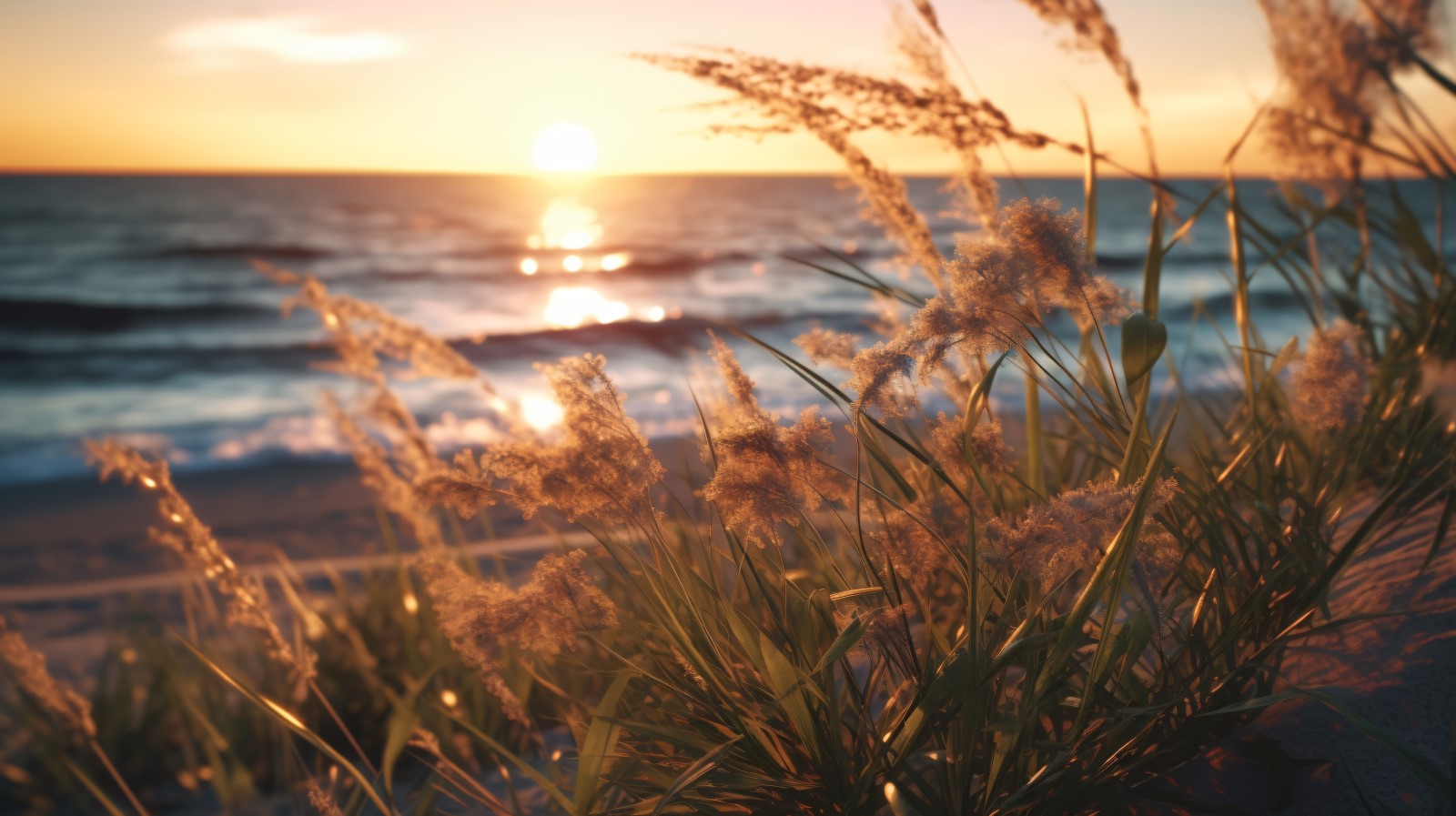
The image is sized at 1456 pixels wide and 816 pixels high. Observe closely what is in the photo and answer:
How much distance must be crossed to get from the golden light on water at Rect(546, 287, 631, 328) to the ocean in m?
0.13

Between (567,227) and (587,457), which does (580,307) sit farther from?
(567,227)

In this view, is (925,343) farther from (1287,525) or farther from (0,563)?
(0,563)

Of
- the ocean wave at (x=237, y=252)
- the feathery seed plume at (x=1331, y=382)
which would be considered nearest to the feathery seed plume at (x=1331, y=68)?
the feathery seed plume at (x=1331, y=382)

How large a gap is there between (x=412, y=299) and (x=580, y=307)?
4332mm

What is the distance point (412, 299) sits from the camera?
21.7m

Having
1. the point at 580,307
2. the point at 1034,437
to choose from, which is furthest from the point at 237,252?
the point at 1034,437

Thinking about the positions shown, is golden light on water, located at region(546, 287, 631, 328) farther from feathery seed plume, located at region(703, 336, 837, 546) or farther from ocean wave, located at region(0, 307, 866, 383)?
feathery seed plume, located at region(703, 336, 837, 546)

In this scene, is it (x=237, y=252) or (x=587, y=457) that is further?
(x=237, y=252)

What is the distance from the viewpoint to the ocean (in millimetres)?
9219

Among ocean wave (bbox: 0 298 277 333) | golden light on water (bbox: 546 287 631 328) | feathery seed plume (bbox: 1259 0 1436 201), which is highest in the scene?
feathery seed plume (bbox: 1259 0 1436 201)

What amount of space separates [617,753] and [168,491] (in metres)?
0.79

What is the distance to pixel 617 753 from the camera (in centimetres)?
128

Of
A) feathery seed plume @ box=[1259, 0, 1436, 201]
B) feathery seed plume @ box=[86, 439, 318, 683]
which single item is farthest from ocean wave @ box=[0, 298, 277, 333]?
feathery seed plume @ box=[1259, 0, 1436, 201]

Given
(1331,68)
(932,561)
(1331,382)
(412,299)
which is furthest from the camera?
(412,299)
